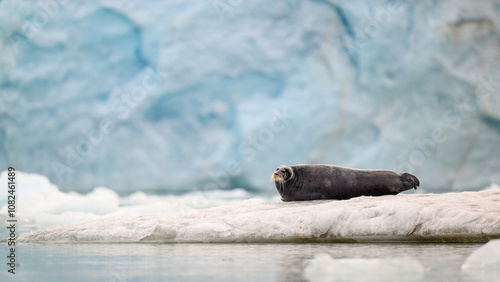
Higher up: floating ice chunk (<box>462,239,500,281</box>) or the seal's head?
the seal's head

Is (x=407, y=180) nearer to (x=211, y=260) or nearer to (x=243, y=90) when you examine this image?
(x=211, y=260)

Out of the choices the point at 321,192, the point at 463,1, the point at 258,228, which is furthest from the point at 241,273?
the point at 463,1

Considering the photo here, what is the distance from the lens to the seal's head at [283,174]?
15.8 ft

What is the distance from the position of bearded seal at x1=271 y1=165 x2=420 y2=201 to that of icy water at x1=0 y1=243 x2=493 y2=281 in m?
1.10

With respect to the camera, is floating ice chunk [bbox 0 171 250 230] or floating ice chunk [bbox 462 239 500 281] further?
floating ice chunk [bbox 0 171 250 230]

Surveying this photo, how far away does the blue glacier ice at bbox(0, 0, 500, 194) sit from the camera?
28.6ft

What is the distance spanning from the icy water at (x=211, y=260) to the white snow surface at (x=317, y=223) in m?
0.15

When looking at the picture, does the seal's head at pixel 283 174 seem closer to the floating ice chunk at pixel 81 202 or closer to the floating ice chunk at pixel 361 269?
the floating ice chunk at pixel 361 269

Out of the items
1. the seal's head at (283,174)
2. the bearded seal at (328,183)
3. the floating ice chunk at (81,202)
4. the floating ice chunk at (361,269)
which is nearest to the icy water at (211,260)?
the floating ice chunk at (361,269)

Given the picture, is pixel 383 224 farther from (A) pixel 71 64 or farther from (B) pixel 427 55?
(A) pixel 71 64

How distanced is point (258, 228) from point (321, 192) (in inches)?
41.1

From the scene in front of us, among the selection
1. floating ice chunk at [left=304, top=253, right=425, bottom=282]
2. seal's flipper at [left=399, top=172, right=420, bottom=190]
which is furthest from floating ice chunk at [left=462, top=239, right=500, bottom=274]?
seal's flipper at [left=399, top=172, right=420, bottom=190]

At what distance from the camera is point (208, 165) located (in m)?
8.80

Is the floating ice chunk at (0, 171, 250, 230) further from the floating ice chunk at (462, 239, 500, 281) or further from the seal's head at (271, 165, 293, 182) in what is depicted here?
the floating ice chunk at (462, 239, 500, 281)
